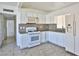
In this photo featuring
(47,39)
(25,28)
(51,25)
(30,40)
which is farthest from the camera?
(51,25)

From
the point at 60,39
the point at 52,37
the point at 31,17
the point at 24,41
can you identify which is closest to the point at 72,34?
the point at 60,39

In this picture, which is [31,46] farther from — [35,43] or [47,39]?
[47,39]

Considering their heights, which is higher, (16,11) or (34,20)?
(16,11)

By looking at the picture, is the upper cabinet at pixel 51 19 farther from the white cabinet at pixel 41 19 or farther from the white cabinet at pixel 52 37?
the white cabinet at pixel 52 37

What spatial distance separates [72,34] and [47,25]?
2975 millimetres

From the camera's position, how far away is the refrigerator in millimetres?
3180

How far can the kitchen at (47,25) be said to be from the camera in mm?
3417

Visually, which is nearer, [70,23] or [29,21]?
[70,23]

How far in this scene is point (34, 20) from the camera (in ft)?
17.0

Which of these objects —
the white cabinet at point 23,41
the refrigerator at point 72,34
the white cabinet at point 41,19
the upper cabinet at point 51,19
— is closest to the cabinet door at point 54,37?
the upper cabinet at point 51,19

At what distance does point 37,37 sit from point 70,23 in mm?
2099

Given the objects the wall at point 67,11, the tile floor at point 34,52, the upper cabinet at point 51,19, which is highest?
the wall at point 67,11

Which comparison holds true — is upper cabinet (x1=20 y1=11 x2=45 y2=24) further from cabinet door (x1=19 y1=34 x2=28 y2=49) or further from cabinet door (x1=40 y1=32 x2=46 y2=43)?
cabinet door (x1=19 y1=34 x2=28 y2=49)

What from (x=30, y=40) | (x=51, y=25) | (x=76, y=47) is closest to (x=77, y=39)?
(x=76, y=47)
